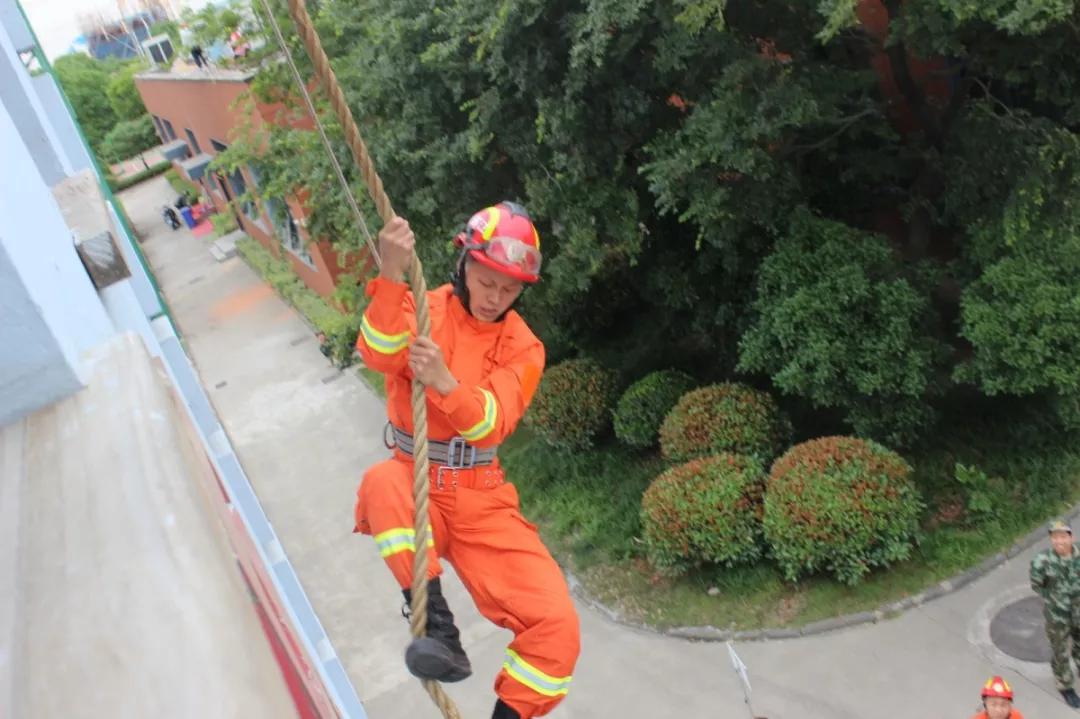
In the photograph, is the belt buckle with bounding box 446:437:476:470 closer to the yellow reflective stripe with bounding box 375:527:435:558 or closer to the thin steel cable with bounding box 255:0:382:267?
the yellow reflective stripe with bounding box 375:527:435:558

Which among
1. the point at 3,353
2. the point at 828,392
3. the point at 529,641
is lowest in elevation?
the point at 828,392

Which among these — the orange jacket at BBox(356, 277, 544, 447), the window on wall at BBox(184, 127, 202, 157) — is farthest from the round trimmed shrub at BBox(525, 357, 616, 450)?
the window on wall at BBox(184, 127, 202, 157)

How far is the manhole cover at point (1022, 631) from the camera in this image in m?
6.90

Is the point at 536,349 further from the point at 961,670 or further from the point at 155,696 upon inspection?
the point at 961,670

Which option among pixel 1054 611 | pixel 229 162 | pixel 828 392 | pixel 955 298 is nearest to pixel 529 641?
pixel 1054 611

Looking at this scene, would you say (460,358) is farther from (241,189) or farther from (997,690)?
(241,189)

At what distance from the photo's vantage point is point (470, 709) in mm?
8258

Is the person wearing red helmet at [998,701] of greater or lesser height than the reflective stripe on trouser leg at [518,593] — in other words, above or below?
below

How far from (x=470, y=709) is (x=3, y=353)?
22.9 feet

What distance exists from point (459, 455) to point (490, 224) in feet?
2.55

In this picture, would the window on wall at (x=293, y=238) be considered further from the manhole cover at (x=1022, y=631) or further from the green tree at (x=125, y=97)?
the green tree at (x=125, y=97)

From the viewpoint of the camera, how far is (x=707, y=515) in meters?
8.21

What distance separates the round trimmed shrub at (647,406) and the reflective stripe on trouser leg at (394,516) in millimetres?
7168

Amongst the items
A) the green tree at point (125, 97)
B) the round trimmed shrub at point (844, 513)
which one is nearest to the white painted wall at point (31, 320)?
the round trimmed shrub at point (844, 513)
